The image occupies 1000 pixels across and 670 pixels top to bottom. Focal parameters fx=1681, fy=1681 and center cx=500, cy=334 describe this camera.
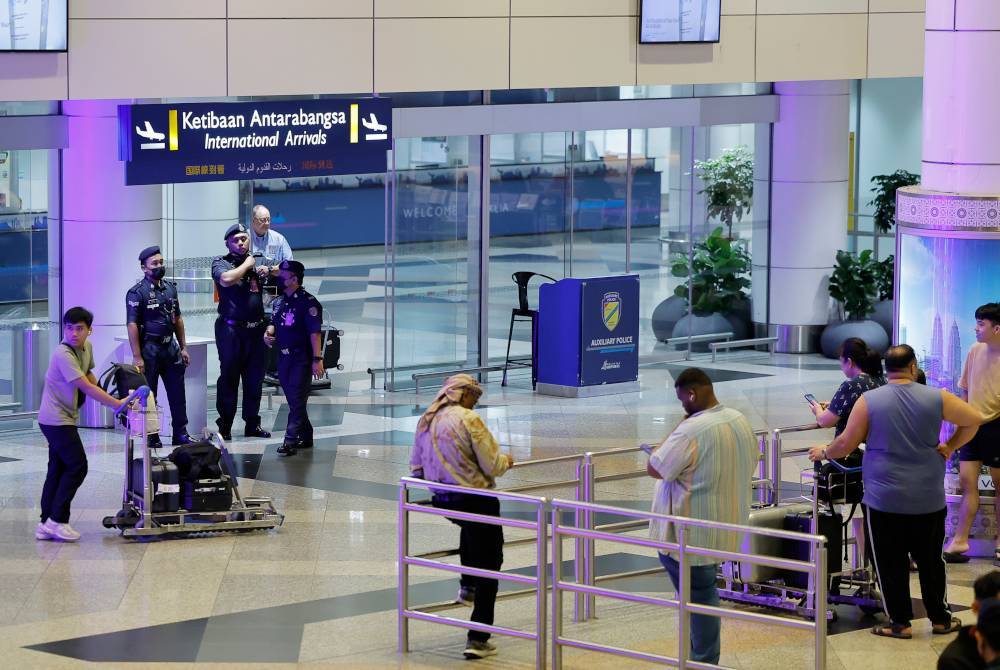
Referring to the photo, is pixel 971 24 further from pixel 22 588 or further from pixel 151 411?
pixel 22 588

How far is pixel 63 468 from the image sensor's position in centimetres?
1194

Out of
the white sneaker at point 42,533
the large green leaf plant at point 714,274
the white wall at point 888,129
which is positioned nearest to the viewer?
the white sneaker at point 42,533

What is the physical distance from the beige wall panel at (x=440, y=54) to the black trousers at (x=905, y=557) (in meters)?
8.86

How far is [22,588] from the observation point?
429 inches

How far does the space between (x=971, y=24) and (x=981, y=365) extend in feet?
8.35

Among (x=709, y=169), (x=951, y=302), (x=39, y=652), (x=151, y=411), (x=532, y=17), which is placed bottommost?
(x=39, y=652)

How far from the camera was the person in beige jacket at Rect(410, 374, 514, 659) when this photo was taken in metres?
9.31

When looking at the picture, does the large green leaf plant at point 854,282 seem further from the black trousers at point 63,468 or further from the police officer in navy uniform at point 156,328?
the black trousers at point 63,468

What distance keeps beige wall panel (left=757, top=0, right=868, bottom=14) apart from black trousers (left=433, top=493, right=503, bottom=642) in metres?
11.6

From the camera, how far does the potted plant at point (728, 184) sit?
21.9 metres

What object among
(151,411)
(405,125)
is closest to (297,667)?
(151,411)

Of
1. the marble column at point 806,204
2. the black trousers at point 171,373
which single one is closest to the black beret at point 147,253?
the black trousers at point 171,373

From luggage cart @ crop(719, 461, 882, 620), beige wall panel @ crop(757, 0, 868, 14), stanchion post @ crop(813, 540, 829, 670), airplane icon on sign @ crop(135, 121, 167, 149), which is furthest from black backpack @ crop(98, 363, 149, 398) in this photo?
beige wall panel @ crop(757, 0, 868, 14)

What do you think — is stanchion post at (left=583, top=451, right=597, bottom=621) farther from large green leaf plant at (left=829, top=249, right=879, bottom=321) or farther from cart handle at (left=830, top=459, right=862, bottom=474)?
large green leaf plant at (left=829, top=249, right=879, bottom=321)
